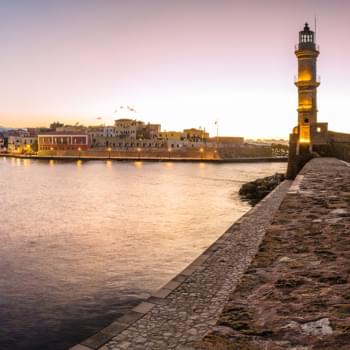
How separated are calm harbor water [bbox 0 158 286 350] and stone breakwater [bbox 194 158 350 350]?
571 centimetres

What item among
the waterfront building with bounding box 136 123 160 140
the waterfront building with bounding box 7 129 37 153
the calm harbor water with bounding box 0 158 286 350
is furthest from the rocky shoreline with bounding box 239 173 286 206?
the waterfront building with bounding box 7 129 37 153

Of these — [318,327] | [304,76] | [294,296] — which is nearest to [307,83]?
[304,76]

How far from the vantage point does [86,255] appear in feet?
52.9

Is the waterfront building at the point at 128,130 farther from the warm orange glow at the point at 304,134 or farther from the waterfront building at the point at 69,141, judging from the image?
the warm orange glow at the point at 304,134

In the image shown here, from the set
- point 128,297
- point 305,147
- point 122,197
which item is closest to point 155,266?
point 128,297

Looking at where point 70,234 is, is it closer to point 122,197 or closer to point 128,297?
point 128,297

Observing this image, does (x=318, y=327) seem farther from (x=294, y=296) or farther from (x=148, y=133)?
(x=148, y=133)

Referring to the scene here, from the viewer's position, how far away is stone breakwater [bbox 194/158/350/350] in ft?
9.20

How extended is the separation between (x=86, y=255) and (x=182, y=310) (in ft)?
31.2

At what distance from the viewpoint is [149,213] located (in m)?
29.0

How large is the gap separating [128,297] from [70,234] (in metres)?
10.7

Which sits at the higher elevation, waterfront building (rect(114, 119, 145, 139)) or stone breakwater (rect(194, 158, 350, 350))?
waterfront building (rect(114, 119, 145, 139))

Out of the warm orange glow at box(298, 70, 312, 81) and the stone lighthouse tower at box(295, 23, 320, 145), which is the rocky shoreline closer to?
the stone lighthouse tower at box(295, 23, 320, 145)

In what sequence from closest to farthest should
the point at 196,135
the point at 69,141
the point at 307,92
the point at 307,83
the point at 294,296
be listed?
1. the point at 294,296
2. the point at 307,83
3. the point at 307,92
4. the point at 69,141
5. the point at 196,135
